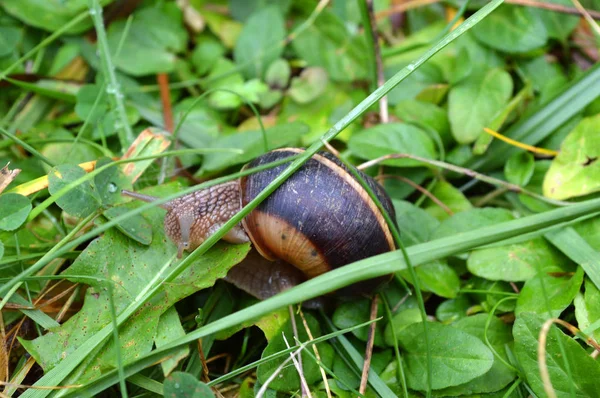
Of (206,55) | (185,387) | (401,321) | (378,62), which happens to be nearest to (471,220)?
(401,321)

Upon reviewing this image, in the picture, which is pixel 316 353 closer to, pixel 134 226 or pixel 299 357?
pixel 299 357

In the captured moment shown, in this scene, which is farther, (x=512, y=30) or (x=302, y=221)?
(x=512, y=30)

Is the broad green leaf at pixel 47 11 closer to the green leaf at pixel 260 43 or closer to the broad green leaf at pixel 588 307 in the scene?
the green leaf at pixel 260 43

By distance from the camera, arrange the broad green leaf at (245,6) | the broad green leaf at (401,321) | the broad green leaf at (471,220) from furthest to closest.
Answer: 1. the broad green leaf at (245,6)
2. the broad green leaf at (471,220)
3. the broad green leaf at (401,321)

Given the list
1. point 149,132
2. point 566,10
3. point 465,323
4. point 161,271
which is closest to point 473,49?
point 566,10

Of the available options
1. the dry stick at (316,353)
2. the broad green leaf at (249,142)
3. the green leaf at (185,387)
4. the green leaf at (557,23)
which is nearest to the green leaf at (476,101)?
the green leaf at (557,23)

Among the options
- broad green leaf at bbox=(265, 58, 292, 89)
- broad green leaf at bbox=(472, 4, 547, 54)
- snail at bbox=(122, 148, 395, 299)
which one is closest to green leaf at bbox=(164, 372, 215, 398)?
snail at bbox=(122, 148, 395, 299)
